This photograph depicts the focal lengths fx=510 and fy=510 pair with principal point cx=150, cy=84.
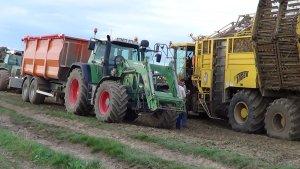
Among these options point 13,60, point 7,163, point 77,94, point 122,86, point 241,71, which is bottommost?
point 7,163

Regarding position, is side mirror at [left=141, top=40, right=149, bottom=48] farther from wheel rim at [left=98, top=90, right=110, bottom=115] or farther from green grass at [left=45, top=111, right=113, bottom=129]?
green grass at [left=45, top=111, right=113, bottom=129]

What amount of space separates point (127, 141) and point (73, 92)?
5536 millimetres

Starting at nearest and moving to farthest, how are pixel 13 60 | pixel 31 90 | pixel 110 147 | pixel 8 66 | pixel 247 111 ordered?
1. pixel 110 147
2. pixel 247 111
3. pixel 31 90
4. pixel 8 66
5. pixel 13 60

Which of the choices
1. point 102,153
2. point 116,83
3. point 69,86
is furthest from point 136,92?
point 102,153

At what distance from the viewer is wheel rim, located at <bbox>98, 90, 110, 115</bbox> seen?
43.6 feet

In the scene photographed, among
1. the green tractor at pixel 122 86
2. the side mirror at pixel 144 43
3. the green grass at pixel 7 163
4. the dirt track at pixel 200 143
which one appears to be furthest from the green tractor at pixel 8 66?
the green grass at pixel 7 163

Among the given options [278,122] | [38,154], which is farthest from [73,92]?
[38,154]

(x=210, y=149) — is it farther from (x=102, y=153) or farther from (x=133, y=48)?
(x=133, y=48)

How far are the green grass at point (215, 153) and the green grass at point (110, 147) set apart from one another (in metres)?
0.70

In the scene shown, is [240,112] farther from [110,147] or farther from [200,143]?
[110,147]

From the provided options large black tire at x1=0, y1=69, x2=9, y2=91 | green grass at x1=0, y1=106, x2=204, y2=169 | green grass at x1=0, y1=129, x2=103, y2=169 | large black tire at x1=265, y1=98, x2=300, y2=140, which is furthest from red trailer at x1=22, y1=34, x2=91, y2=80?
large black tire at x1=265, y1=98, x2=300, y2=140

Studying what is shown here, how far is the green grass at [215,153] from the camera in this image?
786 centimetres

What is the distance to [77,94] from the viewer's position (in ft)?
49.1

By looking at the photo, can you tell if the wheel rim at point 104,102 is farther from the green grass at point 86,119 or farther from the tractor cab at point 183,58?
the tractor cab at point 183,58
